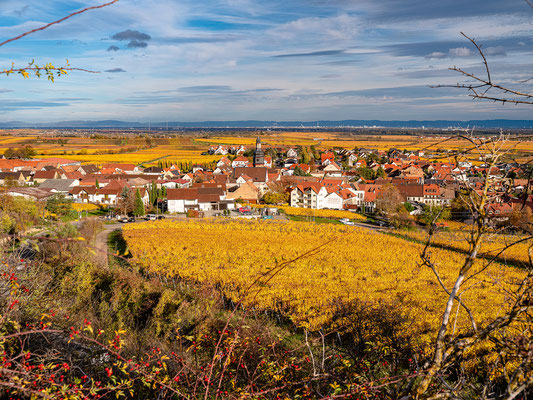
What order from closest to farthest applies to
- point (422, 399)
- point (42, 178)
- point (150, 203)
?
point (422, 399) → point (150, 203) → point (42, 178)

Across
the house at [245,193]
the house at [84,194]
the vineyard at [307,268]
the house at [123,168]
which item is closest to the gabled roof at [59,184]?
the house at [84,194]

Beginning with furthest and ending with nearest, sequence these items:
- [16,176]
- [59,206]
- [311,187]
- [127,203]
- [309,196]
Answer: [16,176]
[309,196]
[311,187]
[127,203]
[59,206]

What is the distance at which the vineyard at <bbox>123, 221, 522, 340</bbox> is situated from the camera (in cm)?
1317

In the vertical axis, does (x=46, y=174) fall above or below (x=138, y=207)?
above

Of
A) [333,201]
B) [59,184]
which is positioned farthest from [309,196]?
[59,184]

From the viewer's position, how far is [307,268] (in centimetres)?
1888

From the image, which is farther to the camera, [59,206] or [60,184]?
[60,184]

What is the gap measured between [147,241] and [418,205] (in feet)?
106

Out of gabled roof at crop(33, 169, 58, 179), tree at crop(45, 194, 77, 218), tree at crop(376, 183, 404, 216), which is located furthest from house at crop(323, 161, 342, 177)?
tree at crop(45, 194, 77, 218)

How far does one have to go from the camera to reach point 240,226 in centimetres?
3066

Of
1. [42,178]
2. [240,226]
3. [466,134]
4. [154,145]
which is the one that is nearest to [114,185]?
[42,178]

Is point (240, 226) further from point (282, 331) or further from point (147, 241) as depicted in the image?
point (282, 331)

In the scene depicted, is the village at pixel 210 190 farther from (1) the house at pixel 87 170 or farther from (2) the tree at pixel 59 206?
(2) the tree at pixel 59 206

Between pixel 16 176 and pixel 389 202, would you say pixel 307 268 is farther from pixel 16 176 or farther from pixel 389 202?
pixel 16 176
